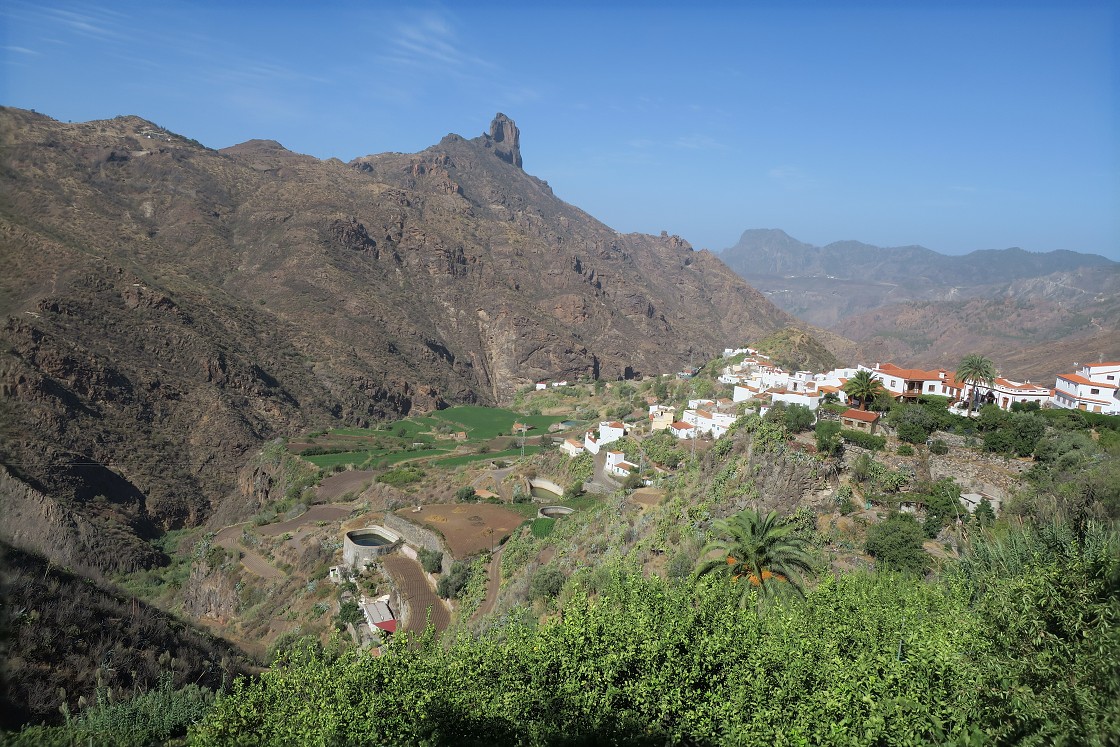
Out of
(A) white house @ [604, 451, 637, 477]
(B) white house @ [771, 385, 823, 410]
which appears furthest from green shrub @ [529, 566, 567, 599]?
(A) white house @ [604, 451, 637, 477]

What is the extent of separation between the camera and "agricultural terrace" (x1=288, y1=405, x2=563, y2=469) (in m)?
68.2

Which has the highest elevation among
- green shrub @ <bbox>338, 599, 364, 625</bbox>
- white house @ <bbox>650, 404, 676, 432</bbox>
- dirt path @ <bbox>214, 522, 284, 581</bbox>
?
white house @ <bbox>650, 404, 676, 432</bbox>

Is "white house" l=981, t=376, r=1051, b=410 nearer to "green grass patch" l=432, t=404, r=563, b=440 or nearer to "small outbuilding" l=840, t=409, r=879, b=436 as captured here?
"small outbuilding" l=840, t=409, r=879, b=436

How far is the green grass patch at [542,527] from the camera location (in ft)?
123

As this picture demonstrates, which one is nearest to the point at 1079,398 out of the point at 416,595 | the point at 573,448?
the point at 573,448

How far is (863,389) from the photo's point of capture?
30.2 metres

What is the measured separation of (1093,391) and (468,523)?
123 ft

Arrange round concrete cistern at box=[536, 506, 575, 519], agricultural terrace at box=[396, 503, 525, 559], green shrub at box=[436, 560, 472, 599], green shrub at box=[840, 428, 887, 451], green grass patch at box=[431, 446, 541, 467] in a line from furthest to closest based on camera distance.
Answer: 1. green grass patch at box=[431, 446, 541, 467]
2. round concrete cistern at box=[536, 506, 575, 519]
3. agricultural terrace at box=[396, 503, 525, 559]
4. green shrub at box=[436, 560, 472, 599]
5. green shrub at box=[840, 428, 887, 451]

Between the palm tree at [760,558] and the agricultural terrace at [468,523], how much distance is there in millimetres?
21192

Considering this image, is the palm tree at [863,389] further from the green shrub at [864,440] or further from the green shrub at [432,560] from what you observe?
the green shrub at [432,560]

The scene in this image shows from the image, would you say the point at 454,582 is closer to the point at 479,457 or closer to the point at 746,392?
the point at 746,392

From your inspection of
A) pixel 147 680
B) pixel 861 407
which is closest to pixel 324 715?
pixel 147 680

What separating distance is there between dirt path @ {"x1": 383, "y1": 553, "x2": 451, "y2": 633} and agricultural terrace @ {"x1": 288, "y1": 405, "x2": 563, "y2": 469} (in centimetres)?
2696

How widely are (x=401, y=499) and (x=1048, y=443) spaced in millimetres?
42575
